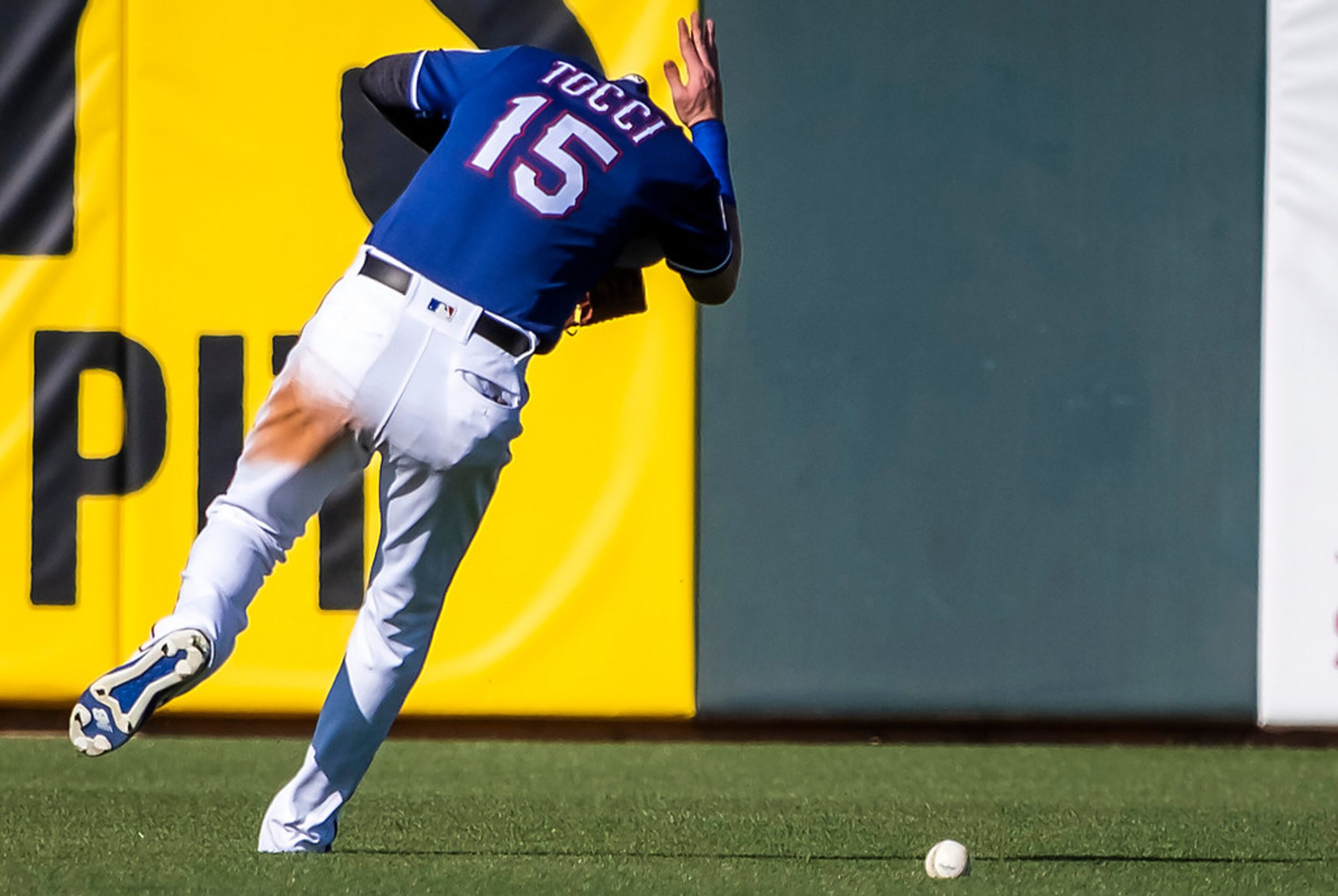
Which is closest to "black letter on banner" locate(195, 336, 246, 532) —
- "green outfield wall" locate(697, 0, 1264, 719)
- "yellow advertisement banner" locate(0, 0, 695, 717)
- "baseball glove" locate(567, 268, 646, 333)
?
"yellow advertisement banner" locate(0, 0, 695, 717)

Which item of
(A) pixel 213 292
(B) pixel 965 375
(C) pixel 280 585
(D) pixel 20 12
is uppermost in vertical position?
(D) pixel 20 12

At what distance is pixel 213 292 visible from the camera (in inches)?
230

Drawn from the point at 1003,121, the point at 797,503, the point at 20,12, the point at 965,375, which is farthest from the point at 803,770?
the point at 20,12

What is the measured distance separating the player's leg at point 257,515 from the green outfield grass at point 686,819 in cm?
46

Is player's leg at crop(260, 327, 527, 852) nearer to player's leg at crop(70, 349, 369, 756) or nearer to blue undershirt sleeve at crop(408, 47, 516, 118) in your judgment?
player's leg at crop(70, 349, 369, 756)

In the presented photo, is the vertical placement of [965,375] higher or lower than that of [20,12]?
lower

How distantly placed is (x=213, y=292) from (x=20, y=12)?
112 centimetres

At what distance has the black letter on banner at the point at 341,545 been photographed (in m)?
5.85

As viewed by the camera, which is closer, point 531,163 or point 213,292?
point 531,163

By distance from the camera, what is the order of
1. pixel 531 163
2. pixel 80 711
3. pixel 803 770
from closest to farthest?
pixel 80 711 < pixel 531 163 < pixel 803 770

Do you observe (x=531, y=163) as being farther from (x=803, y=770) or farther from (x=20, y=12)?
(x=20, y=12)

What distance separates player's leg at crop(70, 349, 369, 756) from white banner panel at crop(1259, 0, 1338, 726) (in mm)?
3637

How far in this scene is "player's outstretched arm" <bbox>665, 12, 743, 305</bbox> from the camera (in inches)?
146


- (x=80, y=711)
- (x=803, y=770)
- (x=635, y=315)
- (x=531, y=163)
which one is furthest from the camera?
(x=635, y=315)
